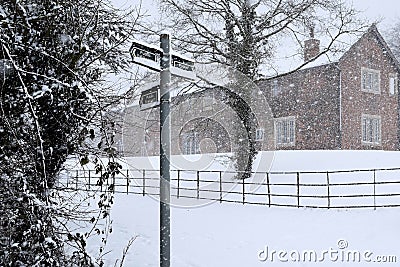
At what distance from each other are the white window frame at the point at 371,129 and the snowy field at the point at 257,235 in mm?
13111

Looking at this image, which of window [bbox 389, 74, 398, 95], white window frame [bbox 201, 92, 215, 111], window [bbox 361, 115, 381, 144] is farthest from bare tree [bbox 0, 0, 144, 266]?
window [bbox 389, 74, 398, 95]

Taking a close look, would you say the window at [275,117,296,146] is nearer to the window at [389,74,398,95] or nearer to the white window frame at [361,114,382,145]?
the white window frame at [361,114,382,145]

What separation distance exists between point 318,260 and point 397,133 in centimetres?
2401

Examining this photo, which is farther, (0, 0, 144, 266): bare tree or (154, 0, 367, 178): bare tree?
(154, 0, 367, 178): bare tree

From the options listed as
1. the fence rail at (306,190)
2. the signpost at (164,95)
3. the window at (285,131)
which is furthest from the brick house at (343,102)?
the signpost at (164,95)

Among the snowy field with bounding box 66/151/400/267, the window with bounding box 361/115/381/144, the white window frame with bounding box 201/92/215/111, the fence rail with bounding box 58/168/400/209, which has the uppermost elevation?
the white window frame with bounding box 201/92/215/111

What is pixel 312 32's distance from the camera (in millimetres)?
19797

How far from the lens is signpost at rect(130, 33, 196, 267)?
4152 millimetres

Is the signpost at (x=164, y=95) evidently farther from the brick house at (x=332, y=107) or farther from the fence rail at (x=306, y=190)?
the brick house at (x=332, y=107)

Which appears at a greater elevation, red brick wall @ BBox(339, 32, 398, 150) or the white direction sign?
red brick wall @ BBox(339, 32, 398, 150)

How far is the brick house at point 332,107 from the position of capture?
2598 cm

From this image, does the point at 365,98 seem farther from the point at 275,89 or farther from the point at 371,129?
the point at 275,89

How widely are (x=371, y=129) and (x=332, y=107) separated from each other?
3666 mm

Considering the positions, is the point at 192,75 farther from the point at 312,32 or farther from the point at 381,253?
the point at 312,32
